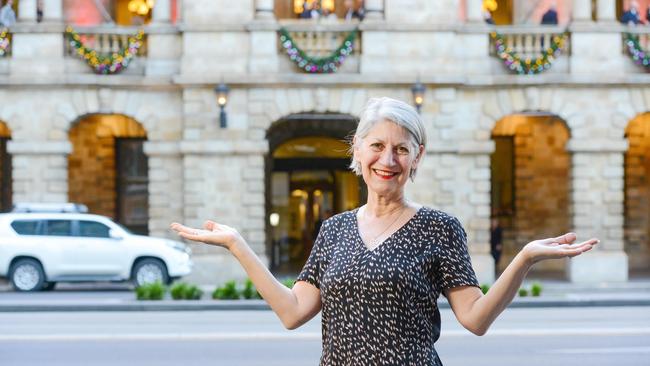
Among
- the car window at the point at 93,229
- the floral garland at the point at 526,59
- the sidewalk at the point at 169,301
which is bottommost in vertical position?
the sidewalk at the point at 169,301

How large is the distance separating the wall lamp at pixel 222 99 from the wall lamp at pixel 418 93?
14.6 feet

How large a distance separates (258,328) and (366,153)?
1338 centimetres

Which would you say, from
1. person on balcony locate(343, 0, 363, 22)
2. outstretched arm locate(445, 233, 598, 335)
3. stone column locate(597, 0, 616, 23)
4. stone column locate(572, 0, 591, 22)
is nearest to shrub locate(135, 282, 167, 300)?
person on balcony locate(343, 0, 363, 22)

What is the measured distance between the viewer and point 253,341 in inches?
617

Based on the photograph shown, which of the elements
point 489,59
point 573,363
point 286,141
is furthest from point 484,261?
point 573,363

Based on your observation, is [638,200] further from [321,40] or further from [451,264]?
[451,264]

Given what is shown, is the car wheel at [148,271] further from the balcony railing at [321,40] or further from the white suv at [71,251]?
the balcony railing at [321,40]

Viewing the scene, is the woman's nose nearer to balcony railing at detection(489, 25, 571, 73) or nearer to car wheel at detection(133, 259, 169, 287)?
car wheel at detection(133, 259, 169, 287)

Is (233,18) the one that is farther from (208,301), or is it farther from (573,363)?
(573,363)

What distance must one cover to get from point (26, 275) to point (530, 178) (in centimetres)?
1404

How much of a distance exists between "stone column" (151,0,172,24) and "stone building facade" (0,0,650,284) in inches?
1.4

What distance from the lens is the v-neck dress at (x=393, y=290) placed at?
4.25 metres

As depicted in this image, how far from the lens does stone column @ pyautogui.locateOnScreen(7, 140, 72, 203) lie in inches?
1102

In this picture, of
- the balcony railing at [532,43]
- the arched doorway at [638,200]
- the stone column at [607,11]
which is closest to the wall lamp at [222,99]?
the balcony railing at [532,43]
